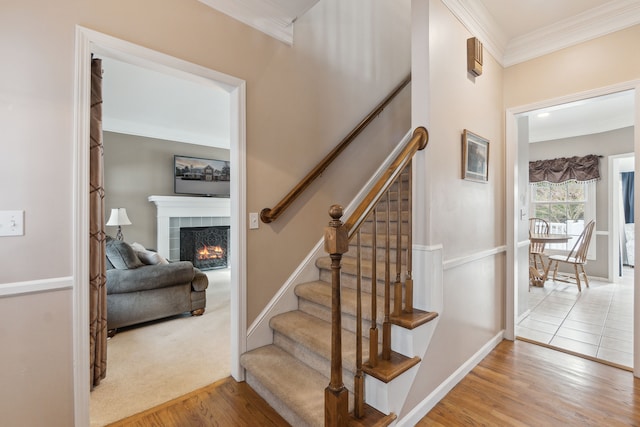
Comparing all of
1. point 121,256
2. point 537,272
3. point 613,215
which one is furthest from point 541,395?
point 613,215

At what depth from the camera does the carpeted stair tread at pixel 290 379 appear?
150 cm

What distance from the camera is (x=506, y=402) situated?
6.15ft

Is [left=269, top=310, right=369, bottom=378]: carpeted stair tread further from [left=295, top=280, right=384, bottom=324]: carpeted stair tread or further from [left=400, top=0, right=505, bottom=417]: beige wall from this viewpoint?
[left=400, top=0, right=505, bottom=417]: beige wall

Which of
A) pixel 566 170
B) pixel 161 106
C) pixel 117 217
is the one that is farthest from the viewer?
pixel 566 170

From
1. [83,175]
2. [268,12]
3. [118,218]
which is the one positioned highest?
[268,12]

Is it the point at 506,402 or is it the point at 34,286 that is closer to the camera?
the point at 34,286

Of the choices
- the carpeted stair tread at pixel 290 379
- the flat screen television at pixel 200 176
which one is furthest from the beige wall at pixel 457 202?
the flat screen television at pixel 200 176

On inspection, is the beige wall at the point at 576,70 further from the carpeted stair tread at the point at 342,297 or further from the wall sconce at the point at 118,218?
the wall sconce at the point at 118,218

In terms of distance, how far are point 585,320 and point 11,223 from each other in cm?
494

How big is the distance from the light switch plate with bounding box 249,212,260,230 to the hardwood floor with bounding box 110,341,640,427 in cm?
111

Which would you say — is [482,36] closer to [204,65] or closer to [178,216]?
[204,65]

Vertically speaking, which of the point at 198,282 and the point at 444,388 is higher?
the point at 198,282

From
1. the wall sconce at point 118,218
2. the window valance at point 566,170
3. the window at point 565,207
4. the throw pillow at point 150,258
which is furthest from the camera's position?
the window at point 565,207

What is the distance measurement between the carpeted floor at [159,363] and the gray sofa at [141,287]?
0.16 m
